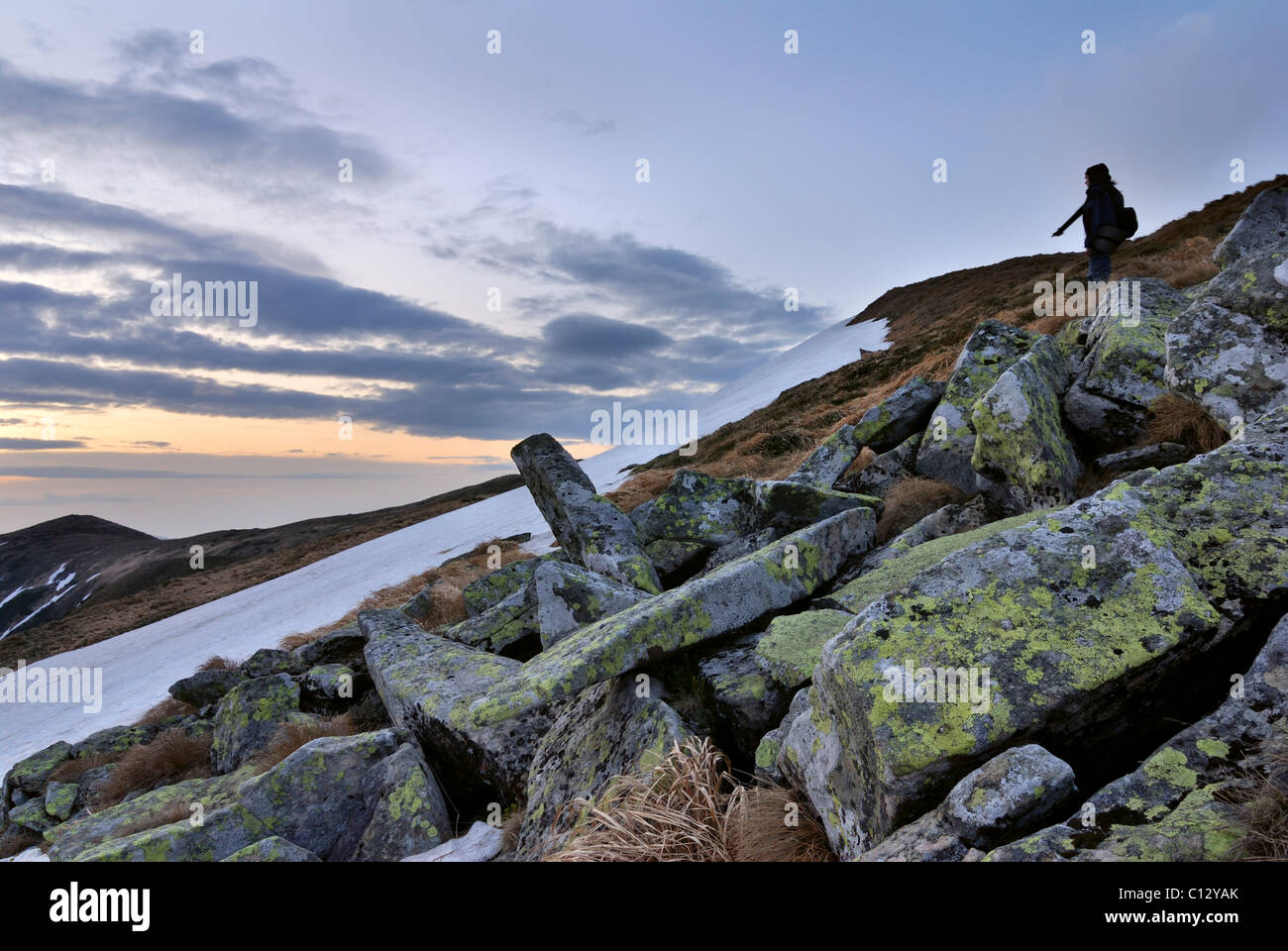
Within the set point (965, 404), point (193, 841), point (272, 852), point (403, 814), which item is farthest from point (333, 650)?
point (965, 404)

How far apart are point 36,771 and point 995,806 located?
17.1m

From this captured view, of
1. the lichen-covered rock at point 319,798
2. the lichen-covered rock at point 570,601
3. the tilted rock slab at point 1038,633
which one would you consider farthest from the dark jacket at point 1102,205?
the lichen-covered rock at point 319,798

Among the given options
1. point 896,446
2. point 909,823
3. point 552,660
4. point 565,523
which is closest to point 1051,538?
point 909,823

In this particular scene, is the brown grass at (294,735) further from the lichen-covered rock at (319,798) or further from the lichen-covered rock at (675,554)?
the lichen-covered rock at (675,554)

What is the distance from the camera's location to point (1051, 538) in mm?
4445

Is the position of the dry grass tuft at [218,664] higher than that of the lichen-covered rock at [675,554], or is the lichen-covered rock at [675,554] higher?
the lichen-covered rock at [675,554]

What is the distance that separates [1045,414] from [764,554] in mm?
4306

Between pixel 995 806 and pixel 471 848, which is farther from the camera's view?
pixel 471 848

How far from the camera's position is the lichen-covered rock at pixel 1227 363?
Result: 6.97 m

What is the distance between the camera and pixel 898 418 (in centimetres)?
1252

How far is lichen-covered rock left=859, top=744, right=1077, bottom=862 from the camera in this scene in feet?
10.4

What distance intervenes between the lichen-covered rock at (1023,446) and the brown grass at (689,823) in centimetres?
540

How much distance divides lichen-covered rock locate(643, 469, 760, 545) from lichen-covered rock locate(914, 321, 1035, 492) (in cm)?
290

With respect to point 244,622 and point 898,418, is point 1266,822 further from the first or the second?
point 244,622
